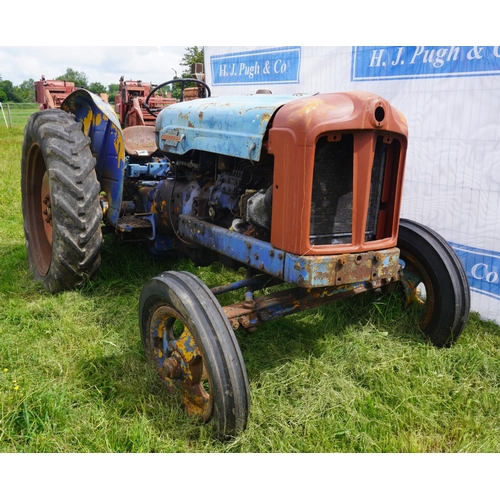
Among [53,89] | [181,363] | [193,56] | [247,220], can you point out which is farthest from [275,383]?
[193,56]

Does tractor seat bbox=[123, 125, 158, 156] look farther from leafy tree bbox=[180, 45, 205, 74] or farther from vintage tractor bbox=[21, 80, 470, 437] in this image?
leafy tree bbox=[180, 45, 205, 74]

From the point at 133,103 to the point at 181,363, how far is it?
17.7 ft

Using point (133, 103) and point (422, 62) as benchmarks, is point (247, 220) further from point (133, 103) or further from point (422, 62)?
point (133, 103)

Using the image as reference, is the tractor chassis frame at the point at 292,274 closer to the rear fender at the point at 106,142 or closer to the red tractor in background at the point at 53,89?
the rear fender at the point at 106,142

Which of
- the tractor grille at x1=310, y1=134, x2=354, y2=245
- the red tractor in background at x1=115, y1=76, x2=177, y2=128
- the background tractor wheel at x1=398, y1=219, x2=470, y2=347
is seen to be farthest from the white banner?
the red tractor in background at x1=115, y1=76, x2=177, y2=128

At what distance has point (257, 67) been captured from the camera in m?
5.66

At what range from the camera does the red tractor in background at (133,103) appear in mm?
6738

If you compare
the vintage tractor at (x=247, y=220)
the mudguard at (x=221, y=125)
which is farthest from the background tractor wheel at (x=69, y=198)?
the mudguard at (x=221, y=125)

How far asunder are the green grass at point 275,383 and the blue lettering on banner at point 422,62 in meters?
1.82

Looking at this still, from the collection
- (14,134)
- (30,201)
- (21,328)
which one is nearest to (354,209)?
(21,328)

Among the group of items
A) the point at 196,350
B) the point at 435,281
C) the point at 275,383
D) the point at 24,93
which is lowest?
the point at 275,383

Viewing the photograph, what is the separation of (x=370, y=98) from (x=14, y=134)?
18093 millimetres

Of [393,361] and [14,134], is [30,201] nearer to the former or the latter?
[393,361]

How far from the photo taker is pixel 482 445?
2.40 metres
